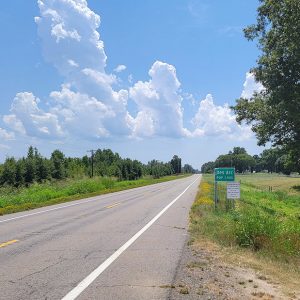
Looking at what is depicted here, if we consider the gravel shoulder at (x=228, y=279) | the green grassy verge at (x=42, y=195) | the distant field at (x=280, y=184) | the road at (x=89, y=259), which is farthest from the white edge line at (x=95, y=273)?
the distant field at (x=280, y=184)

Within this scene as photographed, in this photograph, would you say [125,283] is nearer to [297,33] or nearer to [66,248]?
[66,248]

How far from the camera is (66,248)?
1109cm

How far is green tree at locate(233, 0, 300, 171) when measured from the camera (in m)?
22.2

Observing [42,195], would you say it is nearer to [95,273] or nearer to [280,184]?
[95,273]

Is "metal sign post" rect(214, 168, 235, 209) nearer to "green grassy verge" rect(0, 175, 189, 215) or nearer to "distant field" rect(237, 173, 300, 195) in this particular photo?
"green grassy verge" rect(0, 175, 189, 215)

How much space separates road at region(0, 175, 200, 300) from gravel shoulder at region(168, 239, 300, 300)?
27 centimetres

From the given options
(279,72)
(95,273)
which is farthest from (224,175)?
(95,273)

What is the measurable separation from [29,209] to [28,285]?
61.1ft

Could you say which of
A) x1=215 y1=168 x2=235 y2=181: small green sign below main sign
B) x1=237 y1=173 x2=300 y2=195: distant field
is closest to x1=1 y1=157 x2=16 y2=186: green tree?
x1=237 y1=173 x2=300 y2=195: distant field

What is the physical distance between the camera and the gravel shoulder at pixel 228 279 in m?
6.86

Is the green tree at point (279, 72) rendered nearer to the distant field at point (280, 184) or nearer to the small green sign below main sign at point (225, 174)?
the small green sign below main sign at point (225, 174)

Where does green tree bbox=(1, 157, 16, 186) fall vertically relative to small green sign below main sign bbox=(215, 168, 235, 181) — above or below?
above

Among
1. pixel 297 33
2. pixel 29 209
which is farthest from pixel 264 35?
pixel 29 209

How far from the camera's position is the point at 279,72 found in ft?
79.4
